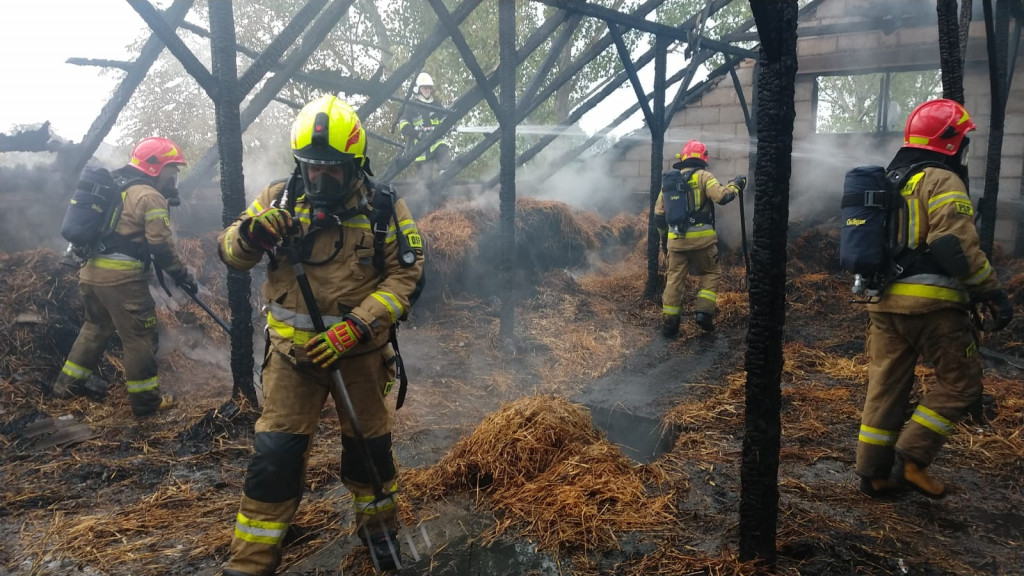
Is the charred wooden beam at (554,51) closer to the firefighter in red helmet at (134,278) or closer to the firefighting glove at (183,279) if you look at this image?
the firefighter in red helmet at (134,278)

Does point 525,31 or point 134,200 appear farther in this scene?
point 525,31

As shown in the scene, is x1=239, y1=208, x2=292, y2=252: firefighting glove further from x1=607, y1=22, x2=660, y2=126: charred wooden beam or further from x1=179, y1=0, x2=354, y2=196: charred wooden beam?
x1=607, y1=22, x2=660, y2=126: charred wooden beam

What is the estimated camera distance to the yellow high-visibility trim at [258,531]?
8.86 ft

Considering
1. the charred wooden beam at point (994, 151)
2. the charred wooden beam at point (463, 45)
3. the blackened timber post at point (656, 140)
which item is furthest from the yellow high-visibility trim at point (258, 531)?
the charred wooden beam at point (994, 151)

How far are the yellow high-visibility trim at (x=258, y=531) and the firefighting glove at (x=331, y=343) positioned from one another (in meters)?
0.75

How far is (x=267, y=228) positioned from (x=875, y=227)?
324 cm

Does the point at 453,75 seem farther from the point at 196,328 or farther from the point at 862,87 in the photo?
the point at 862,87

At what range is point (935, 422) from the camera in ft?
11.3

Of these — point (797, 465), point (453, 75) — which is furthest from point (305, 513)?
point (453, 75)

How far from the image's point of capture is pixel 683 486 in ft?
12.1

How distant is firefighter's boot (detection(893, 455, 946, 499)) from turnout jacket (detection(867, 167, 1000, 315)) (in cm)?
92

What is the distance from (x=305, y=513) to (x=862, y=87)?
3242cm

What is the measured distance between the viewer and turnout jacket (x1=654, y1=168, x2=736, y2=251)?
24.1 feet

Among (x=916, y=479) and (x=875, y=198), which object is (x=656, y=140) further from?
(x=916, y=479)
